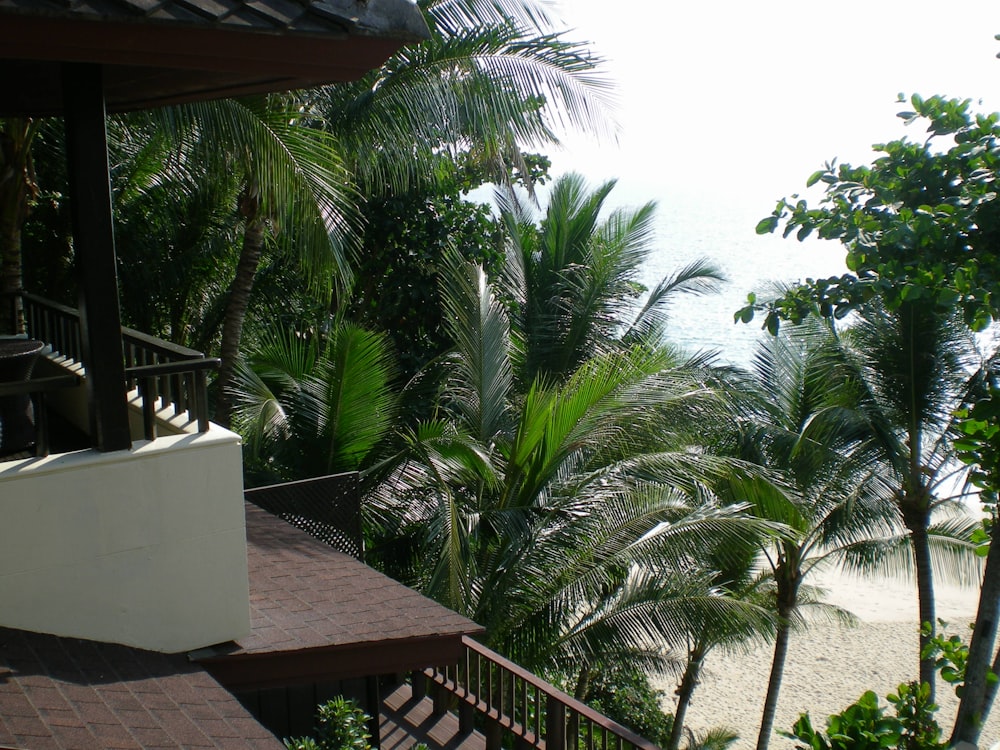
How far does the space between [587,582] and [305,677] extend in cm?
397

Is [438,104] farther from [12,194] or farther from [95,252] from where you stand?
[95,252]

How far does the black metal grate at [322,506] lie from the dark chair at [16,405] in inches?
98.1

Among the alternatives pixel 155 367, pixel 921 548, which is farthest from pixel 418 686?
pixel 921 548

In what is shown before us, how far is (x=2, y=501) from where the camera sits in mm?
3924

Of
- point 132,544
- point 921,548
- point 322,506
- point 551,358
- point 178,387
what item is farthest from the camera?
point 921,548

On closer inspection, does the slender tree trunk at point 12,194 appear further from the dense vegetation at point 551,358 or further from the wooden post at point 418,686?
the wooden post at point 418,686

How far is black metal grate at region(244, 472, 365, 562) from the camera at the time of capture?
23.3ft

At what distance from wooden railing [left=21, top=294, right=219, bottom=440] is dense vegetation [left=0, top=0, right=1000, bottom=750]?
2446 mm

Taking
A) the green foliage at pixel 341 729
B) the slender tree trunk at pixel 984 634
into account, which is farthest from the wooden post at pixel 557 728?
the slender tree trunk at pixel 984 634

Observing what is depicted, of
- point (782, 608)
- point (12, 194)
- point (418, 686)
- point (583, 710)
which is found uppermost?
point (12, 194)

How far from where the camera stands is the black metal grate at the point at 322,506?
23.3 ft

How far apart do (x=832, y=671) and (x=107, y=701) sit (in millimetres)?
21248

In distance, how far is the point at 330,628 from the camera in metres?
4.78

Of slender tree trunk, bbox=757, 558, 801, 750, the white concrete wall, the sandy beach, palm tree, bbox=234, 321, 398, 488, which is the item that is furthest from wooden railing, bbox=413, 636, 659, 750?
the sandy beach
